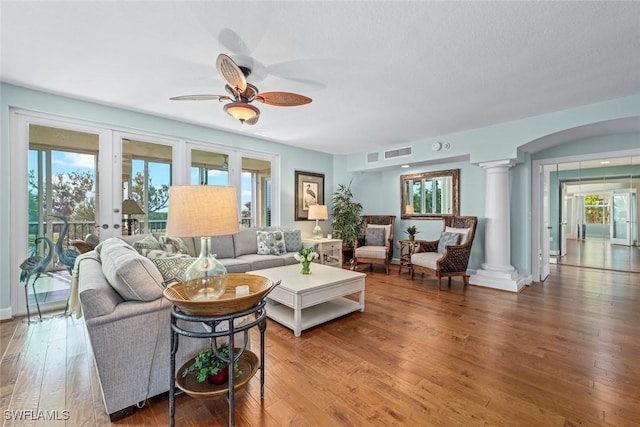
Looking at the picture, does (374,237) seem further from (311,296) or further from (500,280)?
(311,296)

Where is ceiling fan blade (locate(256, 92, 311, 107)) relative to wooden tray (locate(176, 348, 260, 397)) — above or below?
above

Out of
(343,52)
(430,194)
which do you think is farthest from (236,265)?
(430,194)

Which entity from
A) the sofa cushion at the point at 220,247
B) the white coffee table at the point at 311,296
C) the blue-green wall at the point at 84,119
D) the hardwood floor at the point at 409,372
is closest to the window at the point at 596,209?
the hardwood floor at the point at 409,372

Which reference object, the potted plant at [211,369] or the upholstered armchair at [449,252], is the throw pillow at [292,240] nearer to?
the upholstered armchair at [449,252]

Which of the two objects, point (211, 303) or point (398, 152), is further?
point (398, 152)

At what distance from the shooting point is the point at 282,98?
233cm

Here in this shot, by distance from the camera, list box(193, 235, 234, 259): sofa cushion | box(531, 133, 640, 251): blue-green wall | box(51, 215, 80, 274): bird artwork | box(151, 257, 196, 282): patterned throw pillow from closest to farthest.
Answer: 1. box(151, 257, 196, 282): patterned throw pillow
2. box(51, 215, 80, 274): bird artwork
3. box(531, 133, 640, 251): blue-green wall
4. box(193, 235, 234, 259): sofa cushion

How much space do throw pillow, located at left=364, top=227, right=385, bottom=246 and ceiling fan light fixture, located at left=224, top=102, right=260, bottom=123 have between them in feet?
12.2

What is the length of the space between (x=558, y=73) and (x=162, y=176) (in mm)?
4703

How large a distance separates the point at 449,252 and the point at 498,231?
843mm

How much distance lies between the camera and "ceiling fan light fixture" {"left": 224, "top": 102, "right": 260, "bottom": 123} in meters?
2.30

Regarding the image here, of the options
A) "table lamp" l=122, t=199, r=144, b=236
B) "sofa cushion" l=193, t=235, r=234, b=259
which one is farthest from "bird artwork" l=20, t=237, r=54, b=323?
"sofa cushion" l=193, t=235, r=234, b=259

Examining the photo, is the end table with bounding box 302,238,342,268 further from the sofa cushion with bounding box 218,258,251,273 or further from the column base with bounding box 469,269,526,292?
the column base with bounding box 469,269,526,292

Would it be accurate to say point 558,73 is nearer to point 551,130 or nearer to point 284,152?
point 551,130
